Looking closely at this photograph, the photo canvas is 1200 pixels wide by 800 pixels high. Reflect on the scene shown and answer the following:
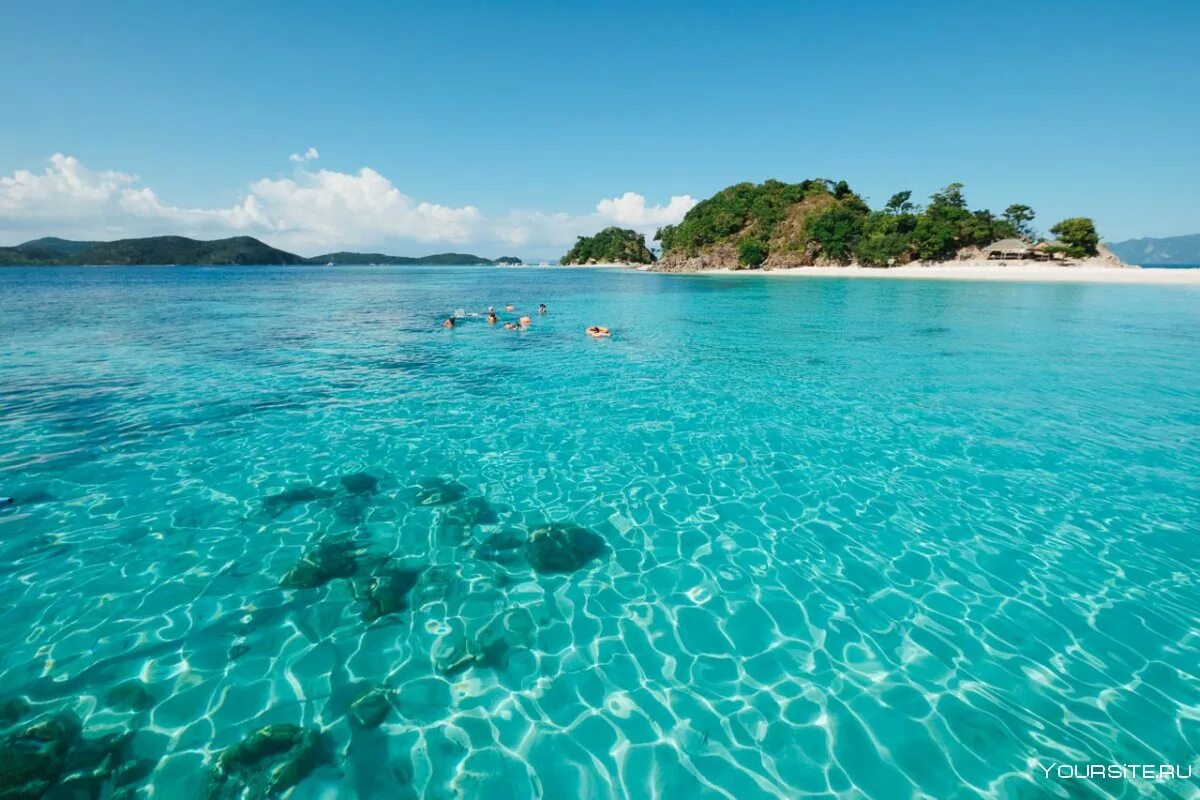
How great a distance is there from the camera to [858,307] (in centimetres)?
4081

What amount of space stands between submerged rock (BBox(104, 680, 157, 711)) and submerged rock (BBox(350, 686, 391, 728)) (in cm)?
212

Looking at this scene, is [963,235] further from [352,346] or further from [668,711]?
[668,711]

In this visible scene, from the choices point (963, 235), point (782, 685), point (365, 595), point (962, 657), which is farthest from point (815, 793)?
point (963, 235)

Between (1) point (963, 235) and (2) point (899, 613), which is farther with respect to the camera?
(1) point (963, 235)

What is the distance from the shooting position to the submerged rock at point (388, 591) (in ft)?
21.5

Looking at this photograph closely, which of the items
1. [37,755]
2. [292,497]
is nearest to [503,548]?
[292,497]

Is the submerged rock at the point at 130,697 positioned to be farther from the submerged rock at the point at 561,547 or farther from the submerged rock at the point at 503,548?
the submerged rock at the point at 561,547

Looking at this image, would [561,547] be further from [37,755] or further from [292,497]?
[37,755]

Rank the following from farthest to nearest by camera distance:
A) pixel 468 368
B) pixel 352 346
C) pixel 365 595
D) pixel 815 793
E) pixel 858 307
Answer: pixel 858 307 → pixel 352 346 → pixel 468 368 → pixel 365 595 → pixel 815 793

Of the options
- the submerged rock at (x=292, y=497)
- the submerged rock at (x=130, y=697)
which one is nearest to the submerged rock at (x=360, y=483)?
the submerged rock at (x=292, y=497)

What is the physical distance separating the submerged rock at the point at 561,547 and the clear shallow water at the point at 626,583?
15cm

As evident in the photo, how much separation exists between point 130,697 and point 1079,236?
121 meters

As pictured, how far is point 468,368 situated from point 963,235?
108 metres

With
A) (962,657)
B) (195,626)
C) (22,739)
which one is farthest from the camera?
(195,626)
